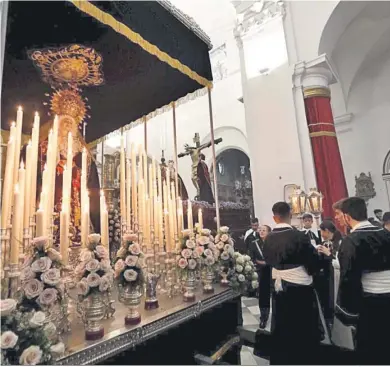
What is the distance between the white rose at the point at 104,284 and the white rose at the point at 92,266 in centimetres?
6

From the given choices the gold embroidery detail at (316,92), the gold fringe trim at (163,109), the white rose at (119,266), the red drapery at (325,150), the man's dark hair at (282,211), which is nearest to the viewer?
the white rose at (119,266)

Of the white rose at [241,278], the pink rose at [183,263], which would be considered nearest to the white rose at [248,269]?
the white rose at [241,278]

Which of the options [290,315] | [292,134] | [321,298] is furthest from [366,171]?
[290,315]

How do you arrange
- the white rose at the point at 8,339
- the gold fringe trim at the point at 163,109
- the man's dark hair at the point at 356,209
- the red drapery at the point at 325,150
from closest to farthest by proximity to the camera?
the white rose at the point at 8,339 < the man's dark hair at the point at 356,209 < the gold fringe trim at the point at 163,109 < the red drapery at the point at 325,150

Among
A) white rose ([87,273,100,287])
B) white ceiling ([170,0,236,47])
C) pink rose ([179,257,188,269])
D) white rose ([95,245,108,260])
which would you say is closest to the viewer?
white rose ([87,273,100,287])

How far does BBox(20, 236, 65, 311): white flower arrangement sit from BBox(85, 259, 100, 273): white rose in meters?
0.14

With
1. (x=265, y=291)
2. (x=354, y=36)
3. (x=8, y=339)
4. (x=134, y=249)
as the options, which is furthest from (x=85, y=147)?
(x=354, y=36)

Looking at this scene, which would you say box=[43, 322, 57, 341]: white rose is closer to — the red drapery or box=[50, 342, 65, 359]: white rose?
box=[50, 342, 65, 359]: white rose

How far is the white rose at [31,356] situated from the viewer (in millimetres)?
970

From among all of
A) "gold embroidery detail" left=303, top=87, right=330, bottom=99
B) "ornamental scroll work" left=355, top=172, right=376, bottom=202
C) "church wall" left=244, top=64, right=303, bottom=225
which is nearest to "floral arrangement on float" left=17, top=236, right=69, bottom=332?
"church wall" left=244, top=64, right=303, bottom=225

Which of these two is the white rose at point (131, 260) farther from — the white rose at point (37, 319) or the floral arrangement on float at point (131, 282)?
A: the white rose at point (37, 319)

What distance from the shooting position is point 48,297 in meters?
1.16

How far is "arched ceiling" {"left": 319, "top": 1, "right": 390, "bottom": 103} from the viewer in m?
6.00

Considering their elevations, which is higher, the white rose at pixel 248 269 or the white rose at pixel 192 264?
the white rose at pixel 192 264
